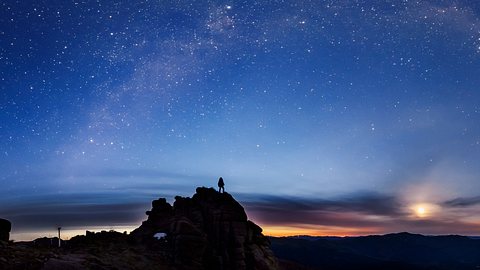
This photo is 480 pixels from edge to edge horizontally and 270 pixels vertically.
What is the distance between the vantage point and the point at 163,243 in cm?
4375

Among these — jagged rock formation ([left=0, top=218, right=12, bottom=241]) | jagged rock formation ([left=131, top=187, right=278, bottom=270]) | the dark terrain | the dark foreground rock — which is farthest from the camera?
jagged rock formation ([left=131, top=187, right=278, bottom=270])

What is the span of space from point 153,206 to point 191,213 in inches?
283

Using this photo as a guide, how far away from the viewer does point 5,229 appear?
30.5m

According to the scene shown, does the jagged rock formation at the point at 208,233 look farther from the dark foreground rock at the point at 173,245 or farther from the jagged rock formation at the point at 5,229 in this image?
the jagged rock formation at the point at 5,229

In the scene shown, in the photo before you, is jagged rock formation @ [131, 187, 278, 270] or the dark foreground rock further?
jagged rock formation @ [131, 187, 278, 270]

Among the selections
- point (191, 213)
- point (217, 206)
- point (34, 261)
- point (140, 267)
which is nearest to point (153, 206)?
point (191, 213)

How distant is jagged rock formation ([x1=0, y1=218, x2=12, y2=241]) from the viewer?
30.1m

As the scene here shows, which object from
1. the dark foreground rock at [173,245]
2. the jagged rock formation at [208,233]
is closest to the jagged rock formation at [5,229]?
the dark foreground rock at [173,245]

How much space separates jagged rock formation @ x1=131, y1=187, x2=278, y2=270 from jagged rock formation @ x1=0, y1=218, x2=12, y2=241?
1729cm

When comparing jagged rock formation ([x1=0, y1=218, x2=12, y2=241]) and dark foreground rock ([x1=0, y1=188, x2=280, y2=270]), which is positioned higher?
jagged rock formation ([x1=0, y1=218, x2=12, y2=241])

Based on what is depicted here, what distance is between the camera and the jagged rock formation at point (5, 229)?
1187 inches

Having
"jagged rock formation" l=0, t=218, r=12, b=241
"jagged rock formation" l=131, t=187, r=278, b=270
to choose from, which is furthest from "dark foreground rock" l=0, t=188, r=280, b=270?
"jagged rock formation" l=0, t=218, r=12, b=241

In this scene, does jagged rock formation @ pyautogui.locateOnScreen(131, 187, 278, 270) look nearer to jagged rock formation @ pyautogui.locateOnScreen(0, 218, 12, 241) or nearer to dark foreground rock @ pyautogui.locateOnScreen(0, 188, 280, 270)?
dark foreground rock @ pyautogui.locateOnScreen(0, 188, 280, 270)

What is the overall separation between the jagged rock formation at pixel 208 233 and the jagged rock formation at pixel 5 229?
17.3 meters
